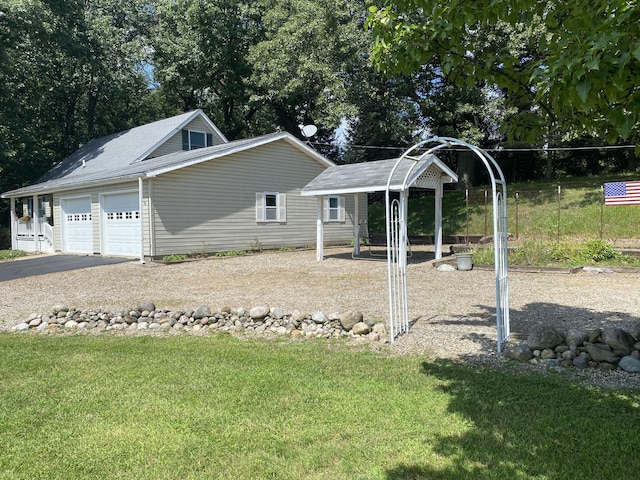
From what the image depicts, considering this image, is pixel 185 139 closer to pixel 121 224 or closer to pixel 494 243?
pixel 121 224

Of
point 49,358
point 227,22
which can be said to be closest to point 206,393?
point 49,358

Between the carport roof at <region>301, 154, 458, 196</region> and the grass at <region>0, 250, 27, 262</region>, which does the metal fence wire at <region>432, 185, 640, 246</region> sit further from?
the grass at <region>0, 250, 27, 262</region>

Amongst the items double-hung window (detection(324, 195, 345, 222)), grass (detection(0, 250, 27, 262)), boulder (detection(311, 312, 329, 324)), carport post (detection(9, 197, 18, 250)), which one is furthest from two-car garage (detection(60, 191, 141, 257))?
boulder (detection(311, 312, 329, 324))

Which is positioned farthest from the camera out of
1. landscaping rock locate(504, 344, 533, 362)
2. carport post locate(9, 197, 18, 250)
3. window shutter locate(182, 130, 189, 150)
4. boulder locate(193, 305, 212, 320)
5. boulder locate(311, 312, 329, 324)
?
carport post locate(9, 197, 18, 250)

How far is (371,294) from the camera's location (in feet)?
29.2

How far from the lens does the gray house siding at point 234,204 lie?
15.5 meters

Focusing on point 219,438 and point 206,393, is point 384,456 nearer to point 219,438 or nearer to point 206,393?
point 219,438

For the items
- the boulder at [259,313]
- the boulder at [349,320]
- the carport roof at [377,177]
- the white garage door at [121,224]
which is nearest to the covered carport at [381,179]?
the carport roof at [377,177]

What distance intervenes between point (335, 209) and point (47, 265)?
1124cm

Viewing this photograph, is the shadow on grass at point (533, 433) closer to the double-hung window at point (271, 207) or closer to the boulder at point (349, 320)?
the boulder at point (349, 320)

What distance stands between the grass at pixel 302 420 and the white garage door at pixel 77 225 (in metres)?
13.8

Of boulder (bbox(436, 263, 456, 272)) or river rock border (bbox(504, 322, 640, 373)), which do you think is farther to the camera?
boulder (bbox(436, 263, 456, 272))

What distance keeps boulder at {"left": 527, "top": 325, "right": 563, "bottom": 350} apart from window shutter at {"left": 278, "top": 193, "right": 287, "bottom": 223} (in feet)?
47.8

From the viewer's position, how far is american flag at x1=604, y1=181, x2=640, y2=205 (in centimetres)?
1625
